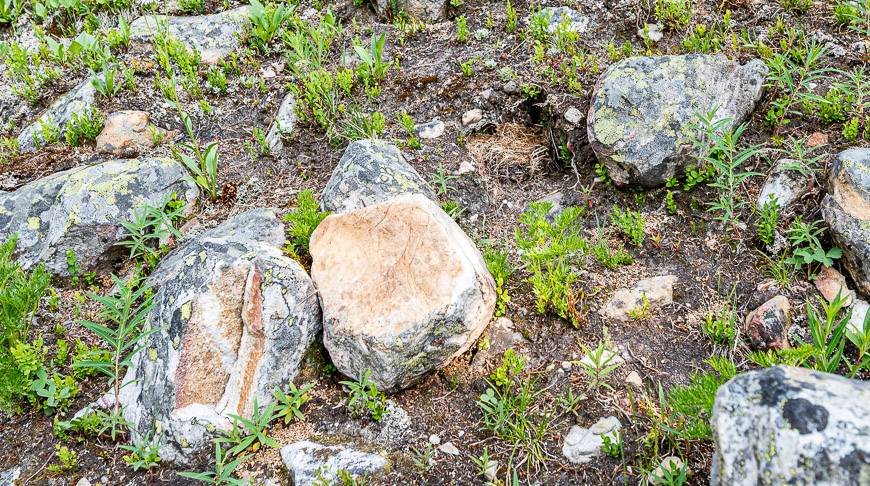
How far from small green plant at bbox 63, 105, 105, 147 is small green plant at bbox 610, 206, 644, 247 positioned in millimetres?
5194

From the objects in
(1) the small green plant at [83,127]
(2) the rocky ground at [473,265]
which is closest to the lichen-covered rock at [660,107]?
(2) the rocky ground at [473,265]

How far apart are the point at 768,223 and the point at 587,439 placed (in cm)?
209

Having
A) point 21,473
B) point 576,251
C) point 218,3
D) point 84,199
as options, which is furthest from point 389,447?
point 218,3

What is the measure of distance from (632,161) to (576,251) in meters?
0.90

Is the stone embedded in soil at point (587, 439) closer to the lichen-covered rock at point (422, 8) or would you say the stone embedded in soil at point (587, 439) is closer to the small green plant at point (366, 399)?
the small green plant at point (366, 399)

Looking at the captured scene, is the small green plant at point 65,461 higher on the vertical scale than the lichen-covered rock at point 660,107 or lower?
lower

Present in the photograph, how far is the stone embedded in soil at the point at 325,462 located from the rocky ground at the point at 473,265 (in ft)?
0.06

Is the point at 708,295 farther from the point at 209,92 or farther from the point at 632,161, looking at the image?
the point at 209,92

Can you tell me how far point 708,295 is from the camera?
13.0 feet

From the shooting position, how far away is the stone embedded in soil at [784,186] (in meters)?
4.16

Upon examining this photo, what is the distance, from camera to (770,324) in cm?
355

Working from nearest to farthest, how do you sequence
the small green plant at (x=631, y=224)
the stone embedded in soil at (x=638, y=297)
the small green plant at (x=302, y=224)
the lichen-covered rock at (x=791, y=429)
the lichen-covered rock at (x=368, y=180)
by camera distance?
1. the lichen-covered rock at (x=791, y=429)
2. the stone embedded in soil at (x=638, y=297)
3. the small green plant at (x=631, y=224)
4. the small green plant at (x=302, y=224)
5. the lichen-covered rock at (x=368, y=180)

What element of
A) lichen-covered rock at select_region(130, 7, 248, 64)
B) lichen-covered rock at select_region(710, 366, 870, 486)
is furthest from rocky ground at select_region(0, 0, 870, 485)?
lichen-covered rock at select_region(130, 7, 248, 64)

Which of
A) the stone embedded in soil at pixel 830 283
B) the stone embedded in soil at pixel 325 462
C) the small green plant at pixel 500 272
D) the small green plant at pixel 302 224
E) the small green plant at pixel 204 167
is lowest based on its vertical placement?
the stone embedded in soil at pixel 325 462
